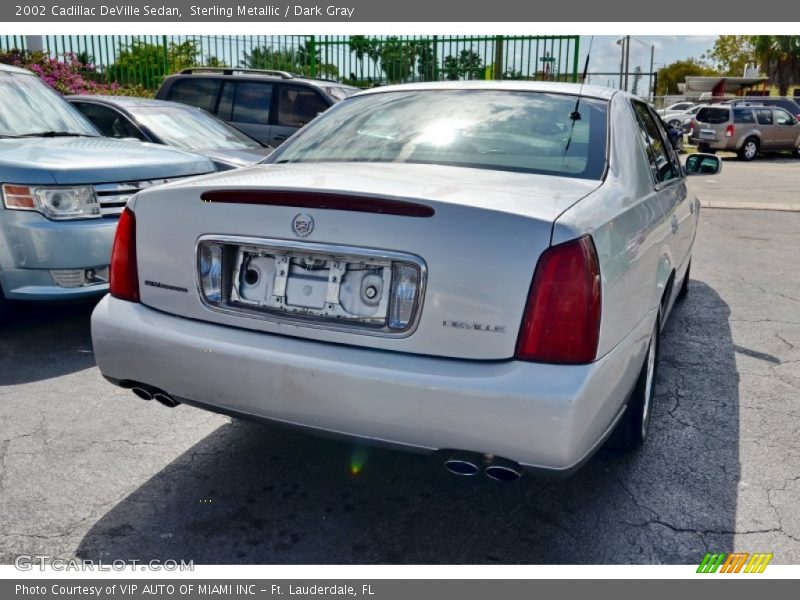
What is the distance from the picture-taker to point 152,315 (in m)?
2.92

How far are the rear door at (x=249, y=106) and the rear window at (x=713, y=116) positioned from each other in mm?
20214

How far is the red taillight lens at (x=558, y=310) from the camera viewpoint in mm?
2400

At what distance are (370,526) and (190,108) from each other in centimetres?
668

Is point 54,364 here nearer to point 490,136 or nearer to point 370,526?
point 370,526

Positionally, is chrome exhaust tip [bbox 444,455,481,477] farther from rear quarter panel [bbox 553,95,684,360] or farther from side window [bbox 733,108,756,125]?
side window [bbox 733,108,756,125]

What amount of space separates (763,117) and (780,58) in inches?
1691

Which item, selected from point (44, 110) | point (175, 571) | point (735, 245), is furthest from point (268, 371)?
point (735, 245)

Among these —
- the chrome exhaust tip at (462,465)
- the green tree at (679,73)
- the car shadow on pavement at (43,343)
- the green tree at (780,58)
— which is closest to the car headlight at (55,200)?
the car shadow on pavement at (43,343)

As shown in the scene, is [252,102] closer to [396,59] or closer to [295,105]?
[295,105]

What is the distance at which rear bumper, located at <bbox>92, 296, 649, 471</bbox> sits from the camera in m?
2.37

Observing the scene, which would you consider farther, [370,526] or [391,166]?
[391,166]

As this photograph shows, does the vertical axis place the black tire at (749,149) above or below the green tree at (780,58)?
below

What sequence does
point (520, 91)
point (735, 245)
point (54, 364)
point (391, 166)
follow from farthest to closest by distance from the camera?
point (735, 245), point (54, 364), point (520, 91), point (391, 166)

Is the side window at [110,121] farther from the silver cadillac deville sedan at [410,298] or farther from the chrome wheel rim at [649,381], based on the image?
the chrome wheel rim at [649,381]
